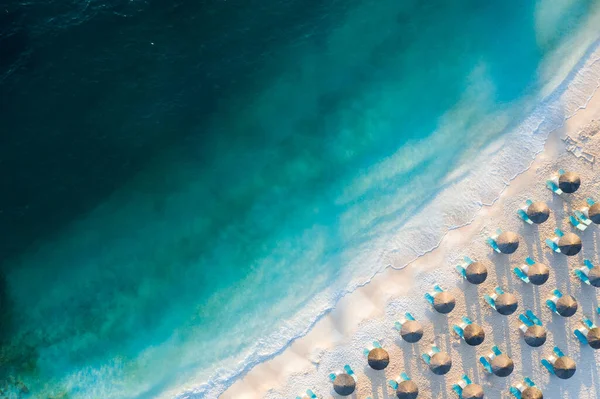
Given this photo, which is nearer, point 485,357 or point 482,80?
point 485,357

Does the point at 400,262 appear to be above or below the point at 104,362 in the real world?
above

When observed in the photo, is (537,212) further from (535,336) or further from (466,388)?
(466,388)

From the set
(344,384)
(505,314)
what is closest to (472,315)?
(505,314)

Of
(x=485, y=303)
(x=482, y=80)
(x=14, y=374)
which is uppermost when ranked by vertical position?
(x=482, y=80)

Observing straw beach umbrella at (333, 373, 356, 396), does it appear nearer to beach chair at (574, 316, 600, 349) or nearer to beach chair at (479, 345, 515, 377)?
beach chair at (479, 345, 515, 377)

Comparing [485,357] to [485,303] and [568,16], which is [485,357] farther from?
[568,16]

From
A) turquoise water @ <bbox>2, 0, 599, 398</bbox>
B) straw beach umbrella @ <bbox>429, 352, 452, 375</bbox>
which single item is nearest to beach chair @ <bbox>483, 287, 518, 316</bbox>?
straw beach umbrella @ <bbox>429, 352, 452, 375</bbox>

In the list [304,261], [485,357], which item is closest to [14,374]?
[304,261]
